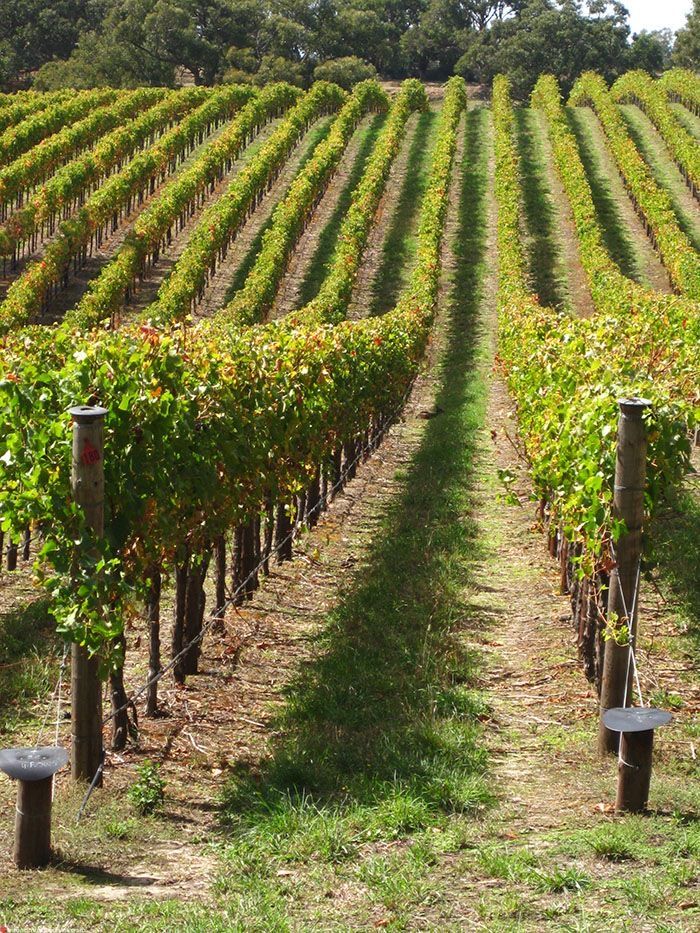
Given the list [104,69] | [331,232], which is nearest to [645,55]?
[104,69]

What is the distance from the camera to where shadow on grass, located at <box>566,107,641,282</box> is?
4588cm

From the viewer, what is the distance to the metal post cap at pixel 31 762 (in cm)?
653

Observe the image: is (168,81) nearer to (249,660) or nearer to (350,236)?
(350,236)

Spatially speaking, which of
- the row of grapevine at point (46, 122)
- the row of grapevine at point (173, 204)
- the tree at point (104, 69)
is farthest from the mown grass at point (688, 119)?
the tree at point (104, 69)

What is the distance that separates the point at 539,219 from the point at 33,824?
4786cm

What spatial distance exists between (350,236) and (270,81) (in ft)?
162

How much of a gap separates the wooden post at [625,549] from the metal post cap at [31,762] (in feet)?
11.4

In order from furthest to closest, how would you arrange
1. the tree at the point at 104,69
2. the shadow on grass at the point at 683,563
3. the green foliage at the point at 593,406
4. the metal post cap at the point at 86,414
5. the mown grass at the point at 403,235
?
the tree at the point at 104,69
the mown grass at the point at 403,235
the shadow on grass at the point at 683,563
the green foliage at the point at 593,406
the metal post cap at the point at 86,414

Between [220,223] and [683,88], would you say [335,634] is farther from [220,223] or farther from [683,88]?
[683,88]

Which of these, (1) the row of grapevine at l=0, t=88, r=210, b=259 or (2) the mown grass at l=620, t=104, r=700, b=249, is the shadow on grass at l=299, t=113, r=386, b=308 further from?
(2) the mown grass at l=620, t=104, r=700, b=249

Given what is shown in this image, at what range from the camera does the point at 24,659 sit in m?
10.8

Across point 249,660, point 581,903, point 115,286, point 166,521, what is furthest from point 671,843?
point 115,286

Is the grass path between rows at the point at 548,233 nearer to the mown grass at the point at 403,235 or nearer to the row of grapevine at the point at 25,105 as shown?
the mown grass at the point at 403,235

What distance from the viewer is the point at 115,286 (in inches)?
1524
